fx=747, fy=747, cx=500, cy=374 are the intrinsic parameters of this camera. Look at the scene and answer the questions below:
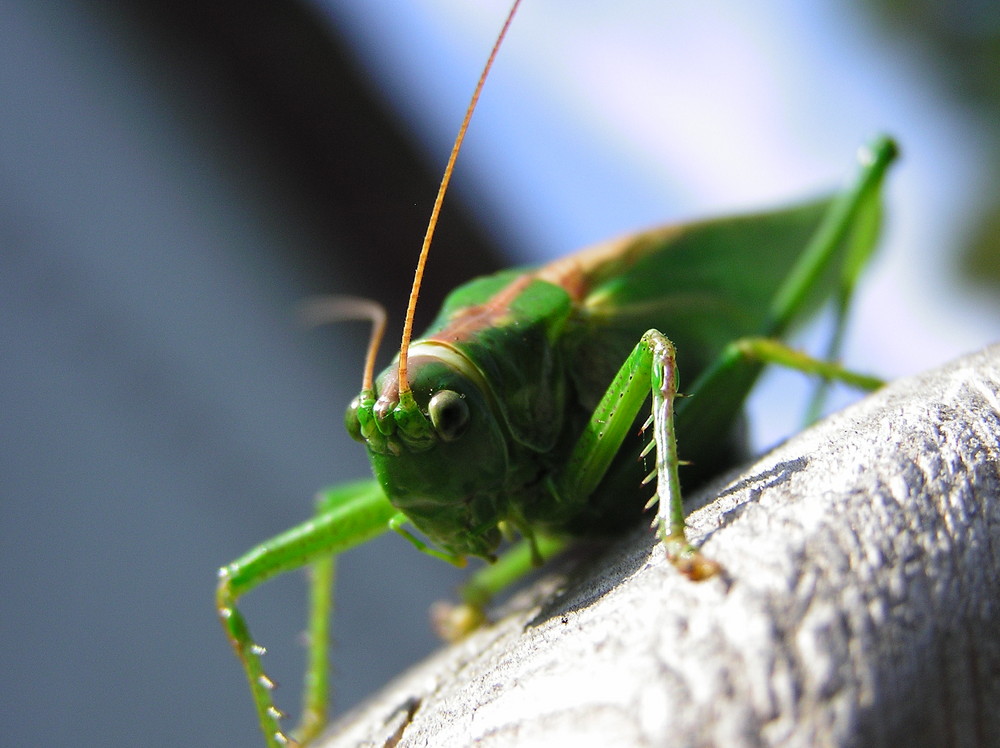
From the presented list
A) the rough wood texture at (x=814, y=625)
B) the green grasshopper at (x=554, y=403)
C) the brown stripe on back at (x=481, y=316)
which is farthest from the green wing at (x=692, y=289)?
the rough wood texture at (x=814, y=625)

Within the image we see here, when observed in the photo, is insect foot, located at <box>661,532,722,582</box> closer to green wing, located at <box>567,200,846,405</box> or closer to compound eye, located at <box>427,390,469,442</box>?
compound eye, located at <box>427,390,469,442</box>

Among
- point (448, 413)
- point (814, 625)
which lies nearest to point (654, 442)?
point (448, 413)

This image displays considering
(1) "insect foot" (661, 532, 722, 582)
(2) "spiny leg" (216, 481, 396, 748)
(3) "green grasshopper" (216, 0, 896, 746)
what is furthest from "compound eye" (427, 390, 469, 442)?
(1) "insect foot" (661, 532, 722, 582)

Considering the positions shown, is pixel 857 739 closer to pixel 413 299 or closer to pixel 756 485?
pixel 756 485

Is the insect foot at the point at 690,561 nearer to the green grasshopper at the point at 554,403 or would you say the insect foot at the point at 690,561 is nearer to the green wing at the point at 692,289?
the green grasshopper at the point at 554,403

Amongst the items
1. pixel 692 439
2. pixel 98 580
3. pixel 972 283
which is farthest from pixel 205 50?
pixel 972 283

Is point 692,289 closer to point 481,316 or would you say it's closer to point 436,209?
point 481,316
